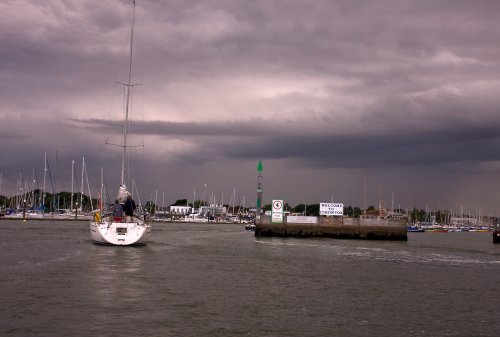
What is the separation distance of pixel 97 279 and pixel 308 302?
1327cm

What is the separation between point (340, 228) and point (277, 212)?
1166 cm

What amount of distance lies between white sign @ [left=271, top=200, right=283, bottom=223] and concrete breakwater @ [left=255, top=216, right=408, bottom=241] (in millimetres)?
751

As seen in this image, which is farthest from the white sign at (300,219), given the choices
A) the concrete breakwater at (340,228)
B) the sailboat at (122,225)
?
the sailboat at (122,225)

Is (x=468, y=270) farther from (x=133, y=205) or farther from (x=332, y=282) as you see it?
(x=133, y=205)

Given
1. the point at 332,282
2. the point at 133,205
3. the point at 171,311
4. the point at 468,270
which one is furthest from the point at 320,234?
the point at 171,311

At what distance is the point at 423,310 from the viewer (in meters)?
28.1

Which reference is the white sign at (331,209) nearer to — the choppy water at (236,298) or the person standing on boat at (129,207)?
the person standing on boat at (129,207)

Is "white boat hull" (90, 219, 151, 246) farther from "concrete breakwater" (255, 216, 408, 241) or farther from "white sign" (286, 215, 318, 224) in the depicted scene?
"white sign" (286, 215, 318, 224)

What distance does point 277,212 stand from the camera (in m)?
103

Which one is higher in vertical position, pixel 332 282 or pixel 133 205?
pixel 133 205

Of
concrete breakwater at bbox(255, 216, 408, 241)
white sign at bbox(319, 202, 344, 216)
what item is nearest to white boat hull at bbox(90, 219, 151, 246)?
concrete breakwater at bbox(255, 216, 408, 241)

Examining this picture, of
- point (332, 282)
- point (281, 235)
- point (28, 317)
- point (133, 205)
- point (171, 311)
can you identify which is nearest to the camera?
point (28, 317)

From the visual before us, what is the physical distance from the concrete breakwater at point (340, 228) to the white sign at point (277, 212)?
2.46ft

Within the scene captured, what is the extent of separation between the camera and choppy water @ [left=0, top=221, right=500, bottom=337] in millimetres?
22781
